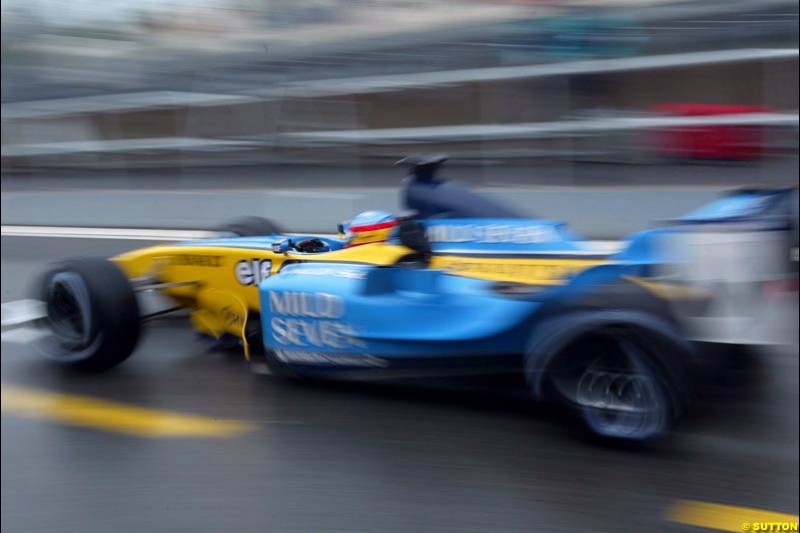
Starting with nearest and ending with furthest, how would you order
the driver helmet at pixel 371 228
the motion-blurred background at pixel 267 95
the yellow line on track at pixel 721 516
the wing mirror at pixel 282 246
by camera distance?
the motion-blurred background at pixel 267 95
the driver helmet at pixel 371 228
the yellow line on track at pixel 721 516
the wing mirror at pixel 282 246

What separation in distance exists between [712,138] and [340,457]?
11.9 ft

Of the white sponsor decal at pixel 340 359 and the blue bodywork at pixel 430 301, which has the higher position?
the blue bodywork at pixel 430 301

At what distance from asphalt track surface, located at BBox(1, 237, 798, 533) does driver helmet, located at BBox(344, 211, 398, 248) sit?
2.74 ft

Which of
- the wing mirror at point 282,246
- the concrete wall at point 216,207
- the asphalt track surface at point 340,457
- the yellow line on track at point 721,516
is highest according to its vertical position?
the concrete wall at point 216,207

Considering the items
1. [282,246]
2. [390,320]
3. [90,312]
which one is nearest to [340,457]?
[390,320]

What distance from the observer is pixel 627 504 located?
273cm

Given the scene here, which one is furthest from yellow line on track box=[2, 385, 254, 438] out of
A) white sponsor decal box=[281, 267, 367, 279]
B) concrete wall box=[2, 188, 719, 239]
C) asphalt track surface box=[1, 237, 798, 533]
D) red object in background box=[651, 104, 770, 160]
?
red object in background box=[651, 104, 770, 160]

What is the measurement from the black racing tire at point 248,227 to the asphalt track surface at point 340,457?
432mm

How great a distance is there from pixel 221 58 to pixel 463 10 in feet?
1.94

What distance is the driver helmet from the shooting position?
239cm

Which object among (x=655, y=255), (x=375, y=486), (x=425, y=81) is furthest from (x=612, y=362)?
(x=425, y=81)

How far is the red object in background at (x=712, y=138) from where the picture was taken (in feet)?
17.5

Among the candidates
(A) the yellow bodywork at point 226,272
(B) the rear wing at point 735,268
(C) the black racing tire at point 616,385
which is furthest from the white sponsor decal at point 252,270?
(B) the rear wing at point 735,268

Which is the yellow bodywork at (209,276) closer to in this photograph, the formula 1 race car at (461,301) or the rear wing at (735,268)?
the formula 1 race car at (461,301)
